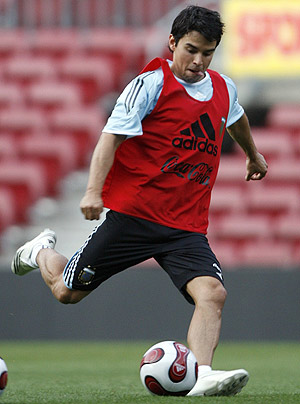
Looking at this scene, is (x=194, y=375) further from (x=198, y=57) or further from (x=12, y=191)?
(x=12, y=191)

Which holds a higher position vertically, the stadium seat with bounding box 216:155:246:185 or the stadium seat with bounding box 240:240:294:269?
the stadium seat with bounding box 216:155:246:185

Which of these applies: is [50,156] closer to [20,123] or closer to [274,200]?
[20,123]

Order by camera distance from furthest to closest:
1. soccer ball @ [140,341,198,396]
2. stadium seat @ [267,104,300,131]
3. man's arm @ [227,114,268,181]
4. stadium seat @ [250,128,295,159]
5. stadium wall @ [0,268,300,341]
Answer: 1. stadium seat @ [267,104,300,131]
2. stadium seat @ [250,128,295,159]
3. stadium wall @ [0,268,300,341]
4. man's arm @ [227,114,268,181]
5. soccer ball @ [140,341,198,396]

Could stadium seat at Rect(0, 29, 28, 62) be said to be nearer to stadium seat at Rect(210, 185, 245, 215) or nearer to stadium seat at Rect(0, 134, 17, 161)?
stadium seat at Rect(0, 134, 17, 161)

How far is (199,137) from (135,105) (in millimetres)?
423

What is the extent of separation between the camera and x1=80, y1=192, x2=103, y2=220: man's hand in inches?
178

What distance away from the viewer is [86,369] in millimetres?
7062

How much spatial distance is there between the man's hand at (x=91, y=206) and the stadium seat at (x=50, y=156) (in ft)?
25.7

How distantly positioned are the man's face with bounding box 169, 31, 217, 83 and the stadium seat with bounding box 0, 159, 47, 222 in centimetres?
710

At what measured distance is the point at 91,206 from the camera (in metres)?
4.53

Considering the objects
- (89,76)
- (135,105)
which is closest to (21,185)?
(89,76)

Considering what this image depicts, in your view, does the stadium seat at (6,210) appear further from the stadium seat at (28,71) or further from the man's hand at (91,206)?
the man's hand at (91,206)

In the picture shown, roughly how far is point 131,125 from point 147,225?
58 cm

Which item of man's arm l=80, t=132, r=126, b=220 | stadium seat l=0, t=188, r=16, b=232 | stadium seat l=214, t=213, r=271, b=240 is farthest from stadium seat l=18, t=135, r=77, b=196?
man's arm l=80, t=132, r=126, b=220
